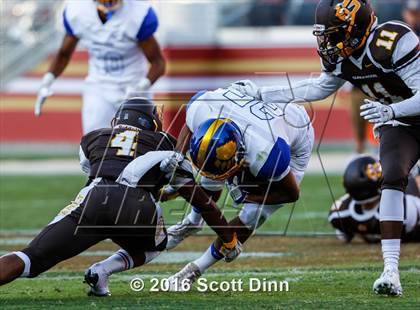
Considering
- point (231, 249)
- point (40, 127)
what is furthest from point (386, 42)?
point (40, 127)

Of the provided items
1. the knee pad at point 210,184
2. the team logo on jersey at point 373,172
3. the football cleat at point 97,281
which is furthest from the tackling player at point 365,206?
the football cleat at point 97,281

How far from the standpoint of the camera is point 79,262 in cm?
632

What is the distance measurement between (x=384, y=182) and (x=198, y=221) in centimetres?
130

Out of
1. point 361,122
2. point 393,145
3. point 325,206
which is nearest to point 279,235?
point 325,206

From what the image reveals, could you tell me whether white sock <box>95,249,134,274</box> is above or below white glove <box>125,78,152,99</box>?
above

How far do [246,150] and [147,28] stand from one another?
2852 millimetres

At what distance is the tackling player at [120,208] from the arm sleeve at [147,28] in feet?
8.47

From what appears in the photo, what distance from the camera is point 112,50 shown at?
7691 millimetres

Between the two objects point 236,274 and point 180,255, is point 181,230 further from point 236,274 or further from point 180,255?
point 180,255

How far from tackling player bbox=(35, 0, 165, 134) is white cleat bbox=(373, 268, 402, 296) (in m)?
3.32

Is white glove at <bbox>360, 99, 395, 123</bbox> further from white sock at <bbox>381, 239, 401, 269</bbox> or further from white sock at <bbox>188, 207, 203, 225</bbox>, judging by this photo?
white sock at <bbox>188, 207, 203, 225</bbox>

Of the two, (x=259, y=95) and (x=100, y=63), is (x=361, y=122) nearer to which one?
(x=100, y=63)

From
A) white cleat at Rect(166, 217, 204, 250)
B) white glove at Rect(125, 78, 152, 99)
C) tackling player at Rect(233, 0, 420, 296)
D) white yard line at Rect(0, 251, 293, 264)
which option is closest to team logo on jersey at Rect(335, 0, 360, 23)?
tackling player at Rect(233, 0, 420, 296)

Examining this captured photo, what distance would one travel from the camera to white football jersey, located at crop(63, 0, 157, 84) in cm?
766
